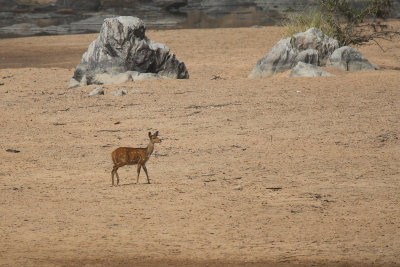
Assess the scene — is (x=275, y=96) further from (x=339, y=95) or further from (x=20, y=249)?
(x=20, y=249)

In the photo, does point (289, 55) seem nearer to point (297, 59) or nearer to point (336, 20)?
point (297, 59)

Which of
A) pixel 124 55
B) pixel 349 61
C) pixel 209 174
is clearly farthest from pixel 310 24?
pixel 209 174

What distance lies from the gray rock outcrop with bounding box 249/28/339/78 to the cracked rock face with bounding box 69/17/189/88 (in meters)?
1.94

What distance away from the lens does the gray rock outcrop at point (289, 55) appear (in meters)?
15.9

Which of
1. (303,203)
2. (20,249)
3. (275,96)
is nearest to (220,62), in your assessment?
(275,96)

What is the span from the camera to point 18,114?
12.4 metres

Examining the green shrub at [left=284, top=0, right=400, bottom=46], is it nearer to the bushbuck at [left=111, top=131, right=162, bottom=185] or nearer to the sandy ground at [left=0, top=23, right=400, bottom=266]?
the sandy ground at [left=0, top=23, right=400, bottom=266]

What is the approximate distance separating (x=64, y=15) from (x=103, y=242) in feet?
A: 120

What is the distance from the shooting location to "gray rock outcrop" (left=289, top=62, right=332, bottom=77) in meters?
15.0

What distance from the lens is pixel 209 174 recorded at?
330 inches

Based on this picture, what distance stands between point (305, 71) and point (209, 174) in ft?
23.7

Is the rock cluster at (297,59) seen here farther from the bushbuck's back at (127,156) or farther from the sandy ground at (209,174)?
the bushbuck's back at (127,156)

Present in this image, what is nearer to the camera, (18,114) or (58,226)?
(58,226)

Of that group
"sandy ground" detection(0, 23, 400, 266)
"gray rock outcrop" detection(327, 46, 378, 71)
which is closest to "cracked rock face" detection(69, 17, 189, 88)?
"sandy ground" detection(0, 23, 400, 266)
